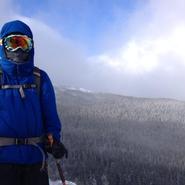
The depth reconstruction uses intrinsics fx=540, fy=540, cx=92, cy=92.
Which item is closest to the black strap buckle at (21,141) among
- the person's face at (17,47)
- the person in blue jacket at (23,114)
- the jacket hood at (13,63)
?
the person in blue jacket at (23,114)

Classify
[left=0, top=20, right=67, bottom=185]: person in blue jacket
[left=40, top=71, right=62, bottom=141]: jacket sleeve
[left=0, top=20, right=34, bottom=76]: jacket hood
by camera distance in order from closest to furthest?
[left=0, top=20, right=67, bottom=185]: person in blue jacket, [left=0, top=20, right=34, bottom=76]: jacket hood, [left=40, top=71, right=62, bottom=141]: jacket sleeve

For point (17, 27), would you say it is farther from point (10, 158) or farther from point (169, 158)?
point (169, 158)

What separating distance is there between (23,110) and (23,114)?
0.04 metres

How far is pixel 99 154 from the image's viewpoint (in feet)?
511

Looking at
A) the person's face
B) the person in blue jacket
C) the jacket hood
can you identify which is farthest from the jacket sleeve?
the person's face

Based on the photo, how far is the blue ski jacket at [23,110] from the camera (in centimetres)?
570

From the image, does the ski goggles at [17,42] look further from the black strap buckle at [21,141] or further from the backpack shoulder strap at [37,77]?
the black strap buckle at [21,141]

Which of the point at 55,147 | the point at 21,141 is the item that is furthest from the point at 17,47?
the point at 55,147

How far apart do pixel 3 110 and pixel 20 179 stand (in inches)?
30.0

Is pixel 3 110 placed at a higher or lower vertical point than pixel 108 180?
higher

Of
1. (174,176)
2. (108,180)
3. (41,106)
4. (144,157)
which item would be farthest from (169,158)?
(41,106)

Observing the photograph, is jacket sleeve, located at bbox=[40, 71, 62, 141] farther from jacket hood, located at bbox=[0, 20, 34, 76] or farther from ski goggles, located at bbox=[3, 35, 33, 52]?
ski goggles, located at bbox=[3, 35, 33, 52]

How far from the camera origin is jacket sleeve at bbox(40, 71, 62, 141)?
5965 millimetres

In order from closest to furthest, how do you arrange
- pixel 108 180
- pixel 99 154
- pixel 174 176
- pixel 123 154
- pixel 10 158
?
pixel 10 158 → pixel 108 180 → pixel 174 176 → pixel 99 154 → pixel 123 154
